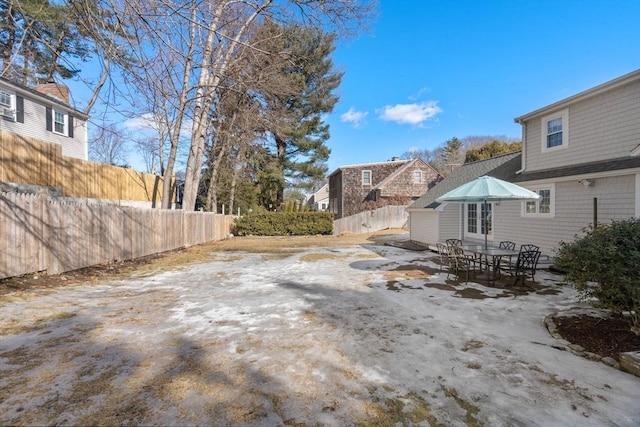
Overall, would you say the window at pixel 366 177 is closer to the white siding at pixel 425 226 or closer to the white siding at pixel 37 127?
the white siding at pixel 425 226

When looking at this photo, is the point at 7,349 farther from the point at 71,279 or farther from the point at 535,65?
the point at 535,65

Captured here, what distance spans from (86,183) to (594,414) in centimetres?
1603

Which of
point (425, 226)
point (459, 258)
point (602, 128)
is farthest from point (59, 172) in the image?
point (602, 128)

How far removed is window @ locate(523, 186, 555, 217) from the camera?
28.1ft

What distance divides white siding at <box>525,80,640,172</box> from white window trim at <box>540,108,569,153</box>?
8cm

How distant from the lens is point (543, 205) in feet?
29.2

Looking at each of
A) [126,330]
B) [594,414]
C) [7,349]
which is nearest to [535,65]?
[594,414]

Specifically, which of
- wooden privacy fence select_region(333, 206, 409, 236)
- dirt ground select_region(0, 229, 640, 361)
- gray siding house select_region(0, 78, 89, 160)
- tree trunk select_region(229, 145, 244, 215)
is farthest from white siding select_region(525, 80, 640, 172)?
tree trunk select_region(229, 145, 244, 215)

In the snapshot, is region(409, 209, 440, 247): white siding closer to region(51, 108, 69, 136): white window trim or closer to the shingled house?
the shingled house

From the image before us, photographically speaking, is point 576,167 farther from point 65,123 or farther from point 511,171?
point 65,123

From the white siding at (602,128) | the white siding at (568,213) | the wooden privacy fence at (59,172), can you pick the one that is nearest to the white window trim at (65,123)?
the wooden privacy fence at (59,172)

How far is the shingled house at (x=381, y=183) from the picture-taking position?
2689 centimetres

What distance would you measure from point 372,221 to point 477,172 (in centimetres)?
1124

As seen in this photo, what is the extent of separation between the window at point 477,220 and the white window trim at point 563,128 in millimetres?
2506
